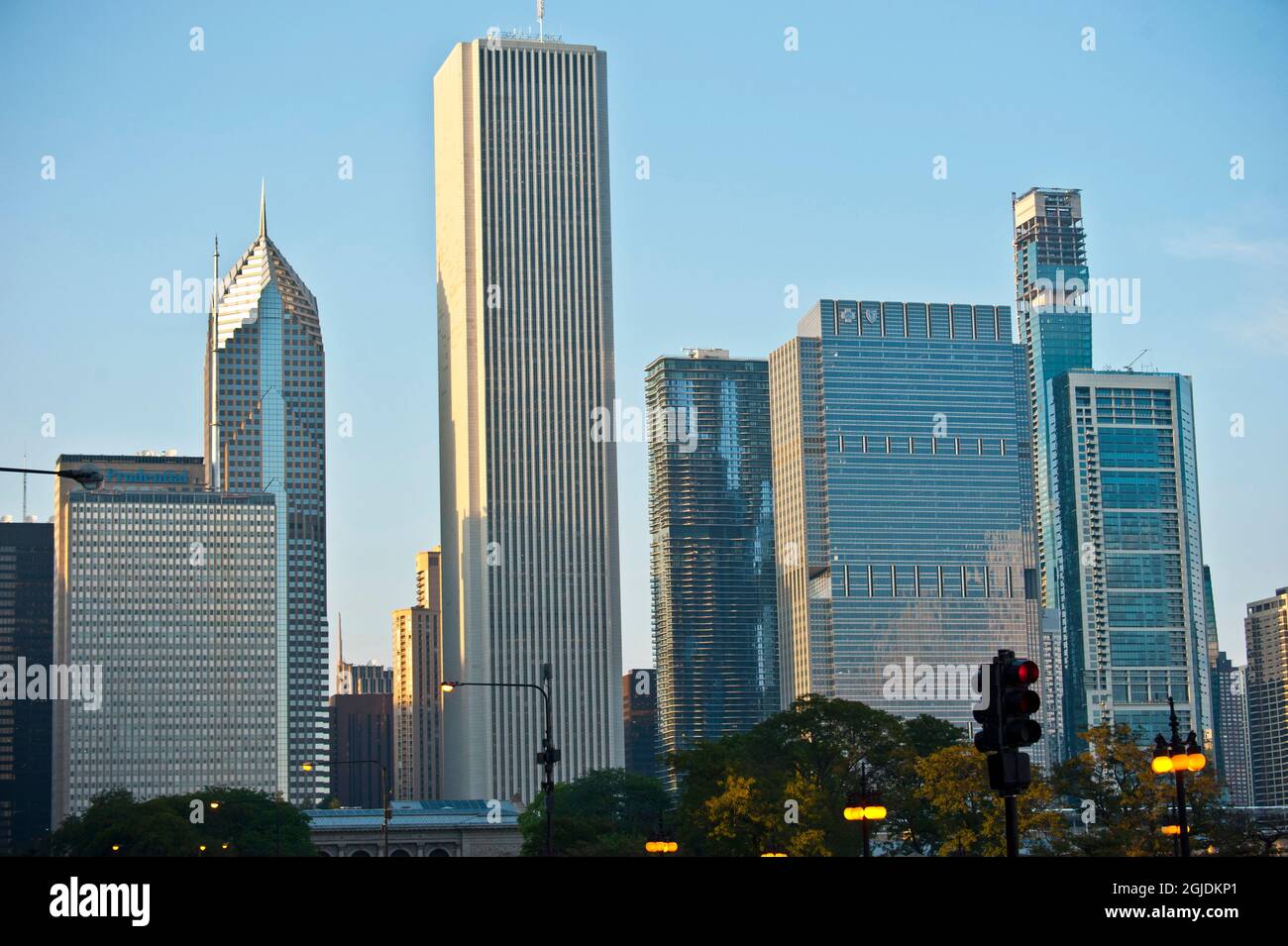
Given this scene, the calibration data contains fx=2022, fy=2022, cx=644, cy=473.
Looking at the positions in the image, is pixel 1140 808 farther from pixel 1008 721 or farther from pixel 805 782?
pixel 1008 721

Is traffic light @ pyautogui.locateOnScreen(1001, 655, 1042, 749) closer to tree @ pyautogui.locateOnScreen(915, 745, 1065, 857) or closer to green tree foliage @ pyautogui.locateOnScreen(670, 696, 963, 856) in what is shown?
tree @ pyautogui.locateOnScreen(915, 745, 1065, 857)

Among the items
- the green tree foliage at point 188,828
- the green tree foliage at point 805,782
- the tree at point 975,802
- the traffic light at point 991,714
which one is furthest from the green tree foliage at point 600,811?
the traffic light at point 991,714

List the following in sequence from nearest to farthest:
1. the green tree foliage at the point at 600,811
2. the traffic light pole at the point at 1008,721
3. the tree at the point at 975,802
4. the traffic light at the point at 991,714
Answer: the traffic light pole at the point at 1008,721
the traffic light at the point at 991,714
the tree at the point at 975,802
the green tree foliage at the point at 600,811

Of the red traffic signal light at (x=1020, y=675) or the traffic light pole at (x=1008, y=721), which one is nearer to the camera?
the traffic light pole at (x=1008, y=721)

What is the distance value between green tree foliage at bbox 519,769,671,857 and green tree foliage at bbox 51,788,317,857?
20269 mm

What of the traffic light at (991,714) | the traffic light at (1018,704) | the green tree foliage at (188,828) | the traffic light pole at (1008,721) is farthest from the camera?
the green tree foliage at (188,828)

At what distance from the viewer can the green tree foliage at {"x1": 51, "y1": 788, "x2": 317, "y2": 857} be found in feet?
460

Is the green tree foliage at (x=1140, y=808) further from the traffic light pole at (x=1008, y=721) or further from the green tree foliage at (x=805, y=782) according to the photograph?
the traffic light pole at (x=1008, y=721)

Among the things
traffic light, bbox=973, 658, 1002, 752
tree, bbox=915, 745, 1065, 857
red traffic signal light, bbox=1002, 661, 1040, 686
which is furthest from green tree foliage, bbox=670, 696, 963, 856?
red traffic signal light, bbox=1002, 661, 1040, 686

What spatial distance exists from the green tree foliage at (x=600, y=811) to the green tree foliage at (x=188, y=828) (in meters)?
20.3

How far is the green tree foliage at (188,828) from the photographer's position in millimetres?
140125

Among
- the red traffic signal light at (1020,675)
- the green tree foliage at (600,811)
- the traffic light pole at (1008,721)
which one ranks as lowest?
the green tree foliage at (600,811)

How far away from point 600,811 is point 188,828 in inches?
2026

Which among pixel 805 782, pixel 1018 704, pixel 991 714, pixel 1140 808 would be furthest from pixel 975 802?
pixel 1018 704
